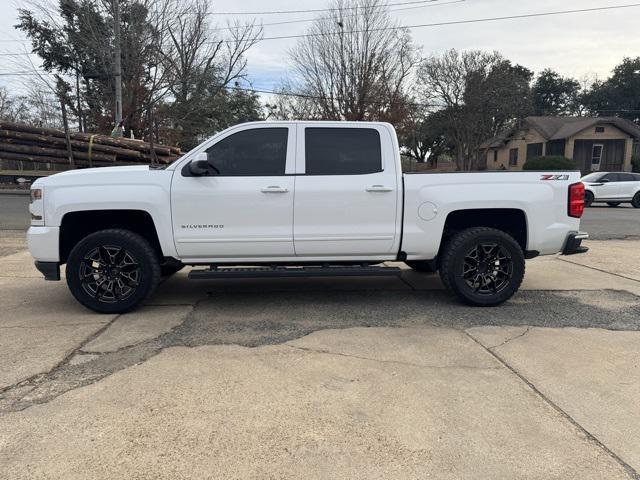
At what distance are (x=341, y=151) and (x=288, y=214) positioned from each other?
91 centimetres

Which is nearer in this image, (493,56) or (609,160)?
(493,56)

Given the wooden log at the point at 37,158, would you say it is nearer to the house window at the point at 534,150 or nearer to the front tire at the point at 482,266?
the front tire at the point at 482,266

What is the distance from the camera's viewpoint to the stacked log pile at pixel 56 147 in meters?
13.8

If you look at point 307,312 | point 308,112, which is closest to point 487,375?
point 307,312

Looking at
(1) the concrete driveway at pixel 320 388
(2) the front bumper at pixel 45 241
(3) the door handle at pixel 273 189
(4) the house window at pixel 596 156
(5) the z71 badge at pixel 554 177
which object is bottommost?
(1) the concrete driveway at pixel 320 388

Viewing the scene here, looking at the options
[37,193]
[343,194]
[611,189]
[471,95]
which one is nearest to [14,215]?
[37,193]

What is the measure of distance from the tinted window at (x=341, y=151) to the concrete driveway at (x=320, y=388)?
156cm

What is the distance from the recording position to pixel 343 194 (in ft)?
16.8

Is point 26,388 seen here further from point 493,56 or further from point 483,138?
point 483,138

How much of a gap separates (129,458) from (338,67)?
28.4 m

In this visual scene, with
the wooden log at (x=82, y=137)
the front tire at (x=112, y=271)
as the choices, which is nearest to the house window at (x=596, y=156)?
the wooden log at (x=82, y=137)

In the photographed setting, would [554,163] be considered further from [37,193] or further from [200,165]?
[37,193]

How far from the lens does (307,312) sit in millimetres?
5301

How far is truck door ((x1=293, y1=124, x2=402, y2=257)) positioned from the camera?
5.11 m
